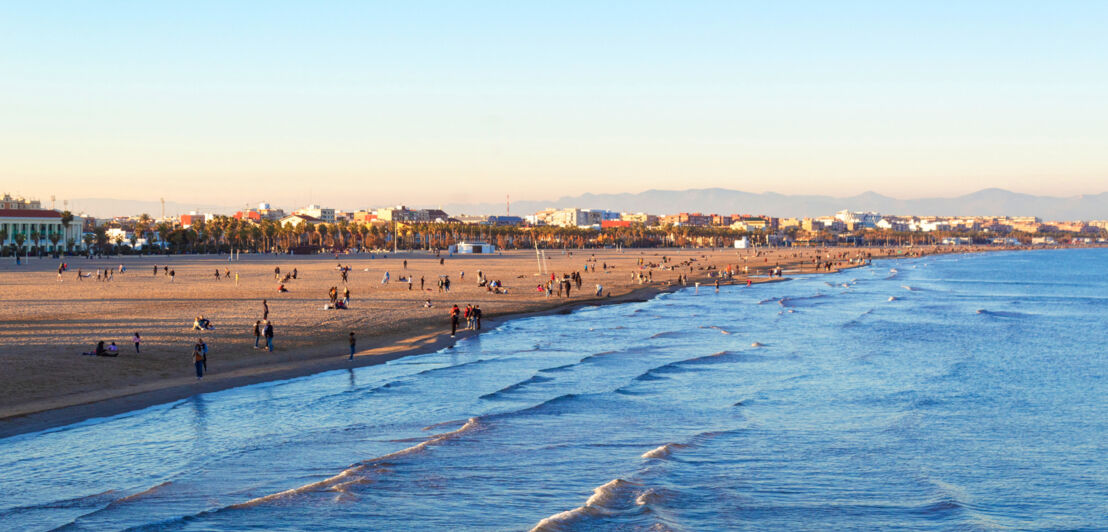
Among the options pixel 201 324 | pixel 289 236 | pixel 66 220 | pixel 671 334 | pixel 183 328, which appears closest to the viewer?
pixel 201 324

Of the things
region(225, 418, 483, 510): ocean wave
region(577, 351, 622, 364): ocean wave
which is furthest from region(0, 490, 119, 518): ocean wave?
region(577, 351, 622, 364): ocean wave

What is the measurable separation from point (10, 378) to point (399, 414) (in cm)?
1020

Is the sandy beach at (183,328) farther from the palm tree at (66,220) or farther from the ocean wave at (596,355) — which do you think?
the palm tree at (66,220)

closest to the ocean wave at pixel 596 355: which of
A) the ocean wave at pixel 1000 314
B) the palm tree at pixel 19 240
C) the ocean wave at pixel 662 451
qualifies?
the ocean wave at pixel 662 451

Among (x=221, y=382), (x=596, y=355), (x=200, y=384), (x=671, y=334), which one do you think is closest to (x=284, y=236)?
(x=671, y=334)

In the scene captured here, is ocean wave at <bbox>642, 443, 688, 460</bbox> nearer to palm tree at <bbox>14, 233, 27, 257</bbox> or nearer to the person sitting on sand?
the person sitting on sand

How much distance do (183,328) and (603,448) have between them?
20649 mm

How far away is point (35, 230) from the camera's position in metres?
115

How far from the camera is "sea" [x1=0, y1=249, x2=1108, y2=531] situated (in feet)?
48.3

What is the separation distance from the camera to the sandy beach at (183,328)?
22203 millimetres

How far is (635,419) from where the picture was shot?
2209 centimetres

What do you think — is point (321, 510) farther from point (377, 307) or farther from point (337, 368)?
point (377, 307)

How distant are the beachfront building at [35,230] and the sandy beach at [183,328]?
48.2 metres

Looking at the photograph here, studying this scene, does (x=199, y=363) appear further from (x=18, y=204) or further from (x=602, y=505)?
(x=18, y=204)
